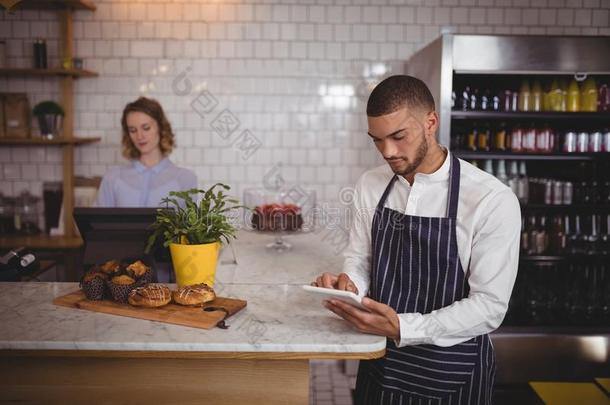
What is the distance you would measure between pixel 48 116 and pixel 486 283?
3814 mm

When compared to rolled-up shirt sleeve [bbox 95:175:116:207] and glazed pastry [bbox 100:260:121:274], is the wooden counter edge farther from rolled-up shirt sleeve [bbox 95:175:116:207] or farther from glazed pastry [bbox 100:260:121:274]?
rolled-up shirt sleeve [bbox 95:175:116:207]

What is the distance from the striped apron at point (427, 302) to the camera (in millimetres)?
2041

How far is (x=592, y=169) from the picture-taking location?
430cm

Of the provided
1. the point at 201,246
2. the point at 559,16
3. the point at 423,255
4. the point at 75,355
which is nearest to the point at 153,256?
the point at 201,246

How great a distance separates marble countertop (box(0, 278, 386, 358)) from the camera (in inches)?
65.3

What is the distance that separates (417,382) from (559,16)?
3.97 meters

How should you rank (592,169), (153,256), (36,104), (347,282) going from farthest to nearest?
(36,104) < (592,169) < (153,256) < (347,282)

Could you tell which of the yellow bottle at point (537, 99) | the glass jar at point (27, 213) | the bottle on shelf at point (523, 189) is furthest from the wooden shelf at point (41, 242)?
the yellow bottle at point (537, 99)

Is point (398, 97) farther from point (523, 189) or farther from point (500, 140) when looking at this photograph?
point (523, 189)

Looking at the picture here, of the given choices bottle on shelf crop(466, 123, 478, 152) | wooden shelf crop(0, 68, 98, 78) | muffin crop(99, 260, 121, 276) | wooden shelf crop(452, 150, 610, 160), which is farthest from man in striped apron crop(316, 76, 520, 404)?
wooden shelf crop(0, 68, 98, 78)

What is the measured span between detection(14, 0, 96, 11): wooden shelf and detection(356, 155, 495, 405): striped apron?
11.7ft

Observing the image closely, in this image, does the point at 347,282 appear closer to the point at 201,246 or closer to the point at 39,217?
the point at 201,246

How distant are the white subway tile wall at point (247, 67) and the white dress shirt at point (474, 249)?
283 cm

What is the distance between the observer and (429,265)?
2.07m
